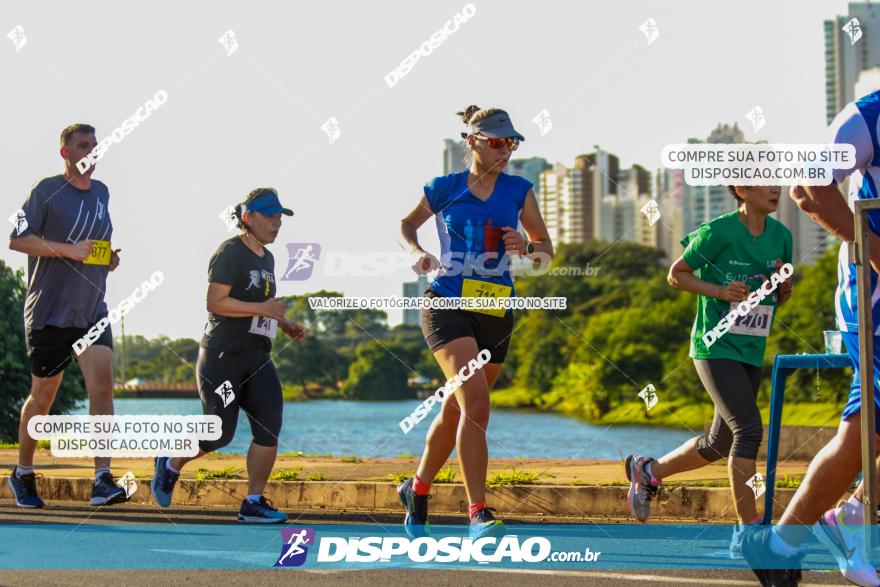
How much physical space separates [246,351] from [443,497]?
1555 millimetres

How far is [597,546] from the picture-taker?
666 centimetres

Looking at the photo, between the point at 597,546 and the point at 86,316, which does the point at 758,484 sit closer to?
the point at 597,546

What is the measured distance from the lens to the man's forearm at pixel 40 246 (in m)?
8.57

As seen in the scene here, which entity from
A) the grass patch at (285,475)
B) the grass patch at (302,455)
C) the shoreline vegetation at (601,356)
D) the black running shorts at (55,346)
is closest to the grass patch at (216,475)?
the grass patch at (285,475)

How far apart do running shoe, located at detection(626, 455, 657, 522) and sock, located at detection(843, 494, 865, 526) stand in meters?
2.23

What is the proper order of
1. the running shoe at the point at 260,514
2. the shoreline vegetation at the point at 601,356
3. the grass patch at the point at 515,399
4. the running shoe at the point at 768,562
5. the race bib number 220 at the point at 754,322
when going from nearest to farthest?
the running shoe at the point at 768,562 < the race bib number 220 at the point at 754,322 < the running shoe at the point at 260,514 < the shoreline vegetation at the point at 601,356 < the grass patch at the point at 515,399

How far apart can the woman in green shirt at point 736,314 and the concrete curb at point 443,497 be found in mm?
968

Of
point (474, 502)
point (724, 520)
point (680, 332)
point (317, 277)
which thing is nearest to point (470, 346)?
point (474, 502)

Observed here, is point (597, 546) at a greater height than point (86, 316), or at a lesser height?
lesser

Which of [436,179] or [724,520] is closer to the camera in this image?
[436,179]

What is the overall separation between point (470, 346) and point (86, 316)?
2.95m

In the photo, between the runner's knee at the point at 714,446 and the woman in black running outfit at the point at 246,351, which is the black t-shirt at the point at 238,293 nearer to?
the woman in black running outfit at the point at 246,351

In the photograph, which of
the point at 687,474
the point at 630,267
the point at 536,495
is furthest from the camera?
the point at 630,267

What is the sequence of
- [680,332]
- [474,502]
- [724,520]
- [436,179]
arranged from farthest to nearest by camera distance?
1. [680,332]
2. [724,520]
3. [436,179]
4. [474,502]
